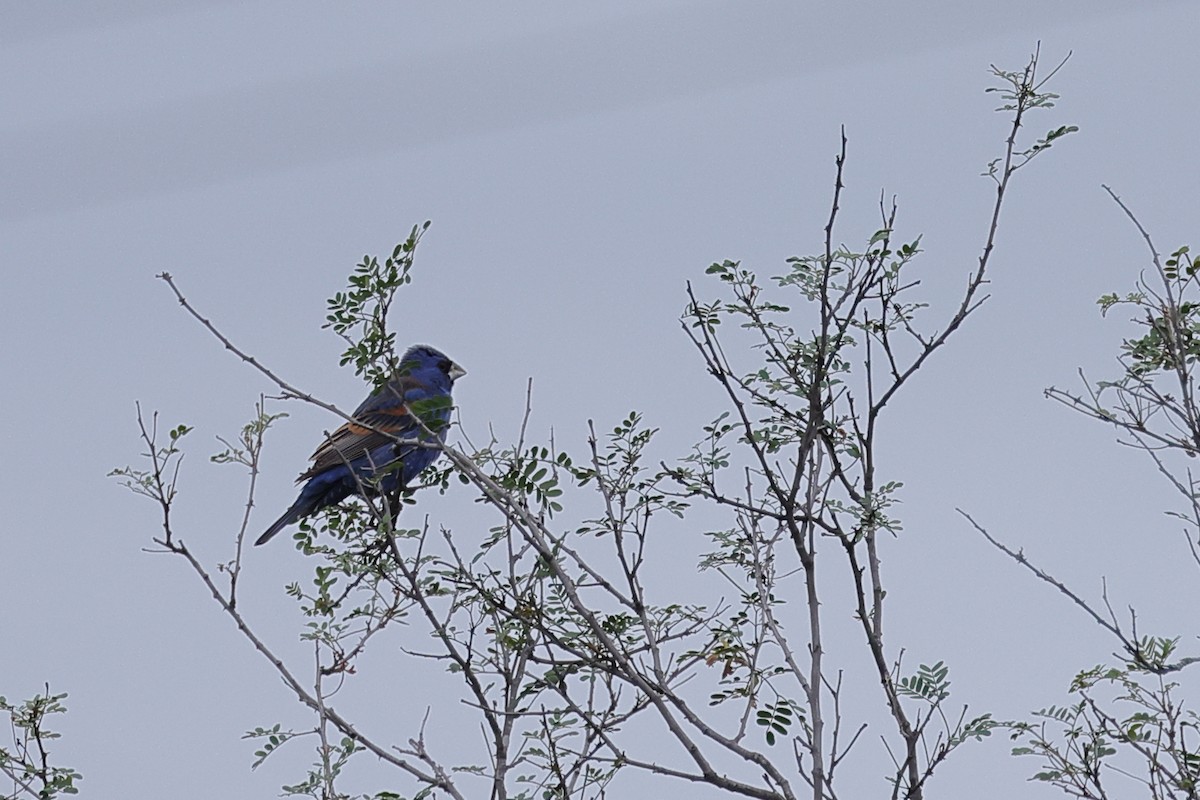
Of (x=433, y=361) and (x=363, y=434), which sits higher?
(x=433, y=361)

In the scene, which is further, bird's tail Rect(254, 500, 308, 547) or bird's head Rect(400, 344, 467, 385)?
bird's head Rect(400, 344, 467, 385)

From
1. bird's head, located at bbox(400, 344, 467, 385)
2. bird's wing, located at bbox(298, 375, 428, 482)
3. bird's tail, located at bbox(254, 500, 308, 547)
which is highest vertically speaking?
bird's head, located at bbox(400, 344, 467, 385)

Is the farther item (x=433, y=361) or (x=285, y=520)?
(x=433, y=361)

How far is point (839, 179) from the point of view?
3092 millimetres

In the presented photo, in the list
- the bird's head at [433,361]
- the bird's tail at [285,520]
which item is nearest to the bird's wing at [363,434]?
the bird's tail at [285,520]

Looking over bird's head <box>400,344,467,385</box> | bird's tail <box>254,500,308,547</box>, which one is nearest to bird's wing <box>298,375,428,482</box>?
bird's tail <box>254,500,308,547</box>

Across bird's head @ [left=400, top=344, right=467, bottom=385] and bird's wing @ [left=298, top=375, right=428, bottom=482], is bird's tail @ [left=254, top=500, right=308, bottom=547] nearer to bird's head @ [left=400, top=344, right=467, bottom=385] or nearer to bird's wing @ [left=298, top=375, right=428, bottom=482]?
bird's wing @ [left=298, top=375, right=428, bottom=482]

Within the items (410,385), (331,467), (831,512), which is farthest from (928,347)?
(410,385)

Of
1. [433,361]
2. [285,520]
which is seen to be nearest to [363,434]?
[285,520]

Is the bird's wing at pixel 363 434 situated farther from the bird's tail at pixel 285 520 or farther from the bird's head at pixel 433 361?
the bird's head at pixel 433 361

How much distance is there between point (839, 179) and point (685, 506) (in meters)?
1.03

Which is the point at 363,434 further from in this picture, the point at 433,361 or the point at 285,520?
the point at 433,361

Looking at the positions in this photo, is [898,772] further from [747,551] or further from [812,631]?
[747,551]

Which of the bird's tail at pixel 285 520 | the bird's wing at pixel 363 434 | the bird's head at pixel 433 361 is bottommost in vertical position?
the bird's tail at pixel 285 520
